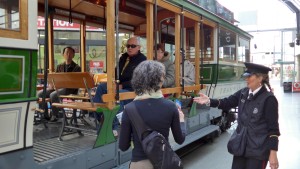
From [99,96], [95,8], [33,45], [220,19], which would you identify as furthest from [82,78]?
[220,19]

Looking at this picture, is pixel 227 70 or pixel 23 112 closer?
pixel 23 112

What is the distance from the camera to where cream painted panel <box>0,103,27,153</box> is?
7.61 ft

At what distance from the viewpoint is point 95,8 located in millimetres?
5480

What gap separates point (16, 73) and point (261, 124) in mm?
2029

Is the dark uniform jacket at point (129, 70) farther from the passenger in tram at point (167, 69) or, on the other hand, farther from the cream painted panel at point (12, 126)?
the cream painted panel at point (12, 126)

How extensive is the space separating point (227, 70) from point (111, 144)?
4.56 m

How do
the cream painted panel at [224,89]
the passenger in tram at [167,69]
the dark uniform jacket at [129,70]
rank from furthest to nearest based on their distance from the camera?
the cream painted panel at [224,89]
the passenger in tram at [167,69]
the dark uniform jacket at [129,70]

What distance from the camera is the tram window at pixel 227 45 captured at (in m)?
6.97

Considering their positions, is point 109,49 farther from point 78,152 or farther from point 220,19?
point 220,19

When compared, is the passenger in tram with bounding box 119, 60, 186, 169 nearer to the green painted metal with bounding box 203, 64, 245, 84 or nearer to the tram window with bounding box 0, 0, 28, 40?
the tram window with bounding box 0, 0, 28, 40

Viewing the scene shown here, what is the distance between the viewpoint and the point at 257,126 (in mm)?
2789

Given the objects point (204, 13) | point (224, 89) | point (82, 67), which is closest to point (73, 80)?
point (82, 67)

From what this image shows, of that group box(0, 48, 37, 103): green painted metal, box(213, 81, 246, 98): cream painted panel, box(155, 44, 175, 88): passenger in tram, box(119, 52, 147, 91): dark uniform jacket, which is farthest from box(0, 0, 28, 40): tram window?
box(213, 81, 246, 98): cream painted panel

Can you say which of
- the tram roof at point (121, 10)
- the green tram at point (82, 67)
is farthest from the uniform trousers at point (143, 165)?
the tram roof at point (121, 10)
